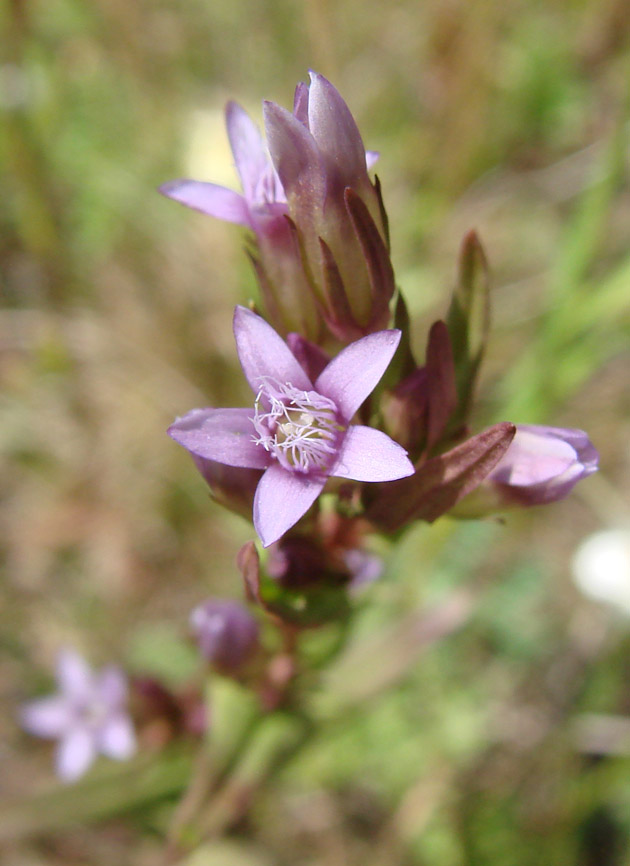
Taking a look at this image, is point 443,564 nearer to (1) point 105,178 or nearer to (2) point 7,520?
(2) point 7,520

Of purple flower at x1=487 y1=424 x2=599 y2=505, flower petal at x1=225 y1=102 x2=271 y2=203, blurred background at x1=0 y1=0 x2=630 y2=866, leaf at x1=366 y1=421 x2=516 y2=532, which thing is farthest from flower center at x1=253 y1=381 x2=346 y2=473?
blurred background at x1=0 y1=0 x2=630 y2=866

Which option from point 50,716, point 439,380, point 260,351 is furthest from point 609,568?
point 50,716

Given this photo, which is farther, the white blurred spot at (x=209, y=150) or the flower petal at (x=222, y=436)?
the white blurred spot at (x=209, y=150)

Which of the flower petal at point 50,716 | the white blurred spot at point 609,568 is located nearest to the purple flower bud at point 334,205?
the white blurred spot at point 609,568

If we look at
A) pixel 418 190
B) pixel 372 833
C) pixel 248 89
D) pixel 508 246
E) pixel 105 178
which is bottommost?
pixel 372 833

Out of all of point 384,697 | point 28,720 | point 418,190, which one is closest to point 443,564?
point 384,697

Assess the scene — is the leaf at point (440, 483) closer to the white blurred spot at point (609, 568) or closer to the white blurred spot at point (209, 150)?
the white blurred spot at point (609, 568)

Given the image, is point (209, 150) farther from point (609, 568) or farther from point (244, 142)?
point (609, 568)
